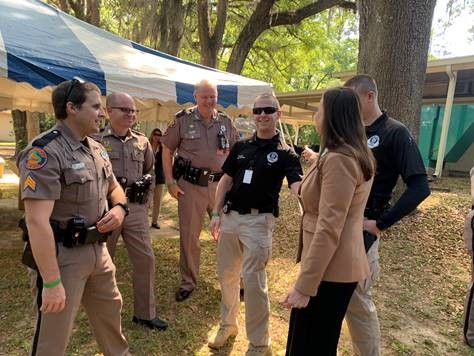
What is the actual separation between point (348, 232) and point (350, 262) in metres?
0.14

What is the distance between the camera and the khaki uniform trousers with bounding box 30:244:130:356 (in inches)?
71.9

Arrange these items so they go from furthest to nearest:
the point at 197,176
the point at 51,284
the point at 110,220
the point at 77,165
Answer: the point at 197,176 → the point at 110,220 → the point at 77,165 → the point at 51,284

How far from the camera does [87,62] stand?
3.36 m

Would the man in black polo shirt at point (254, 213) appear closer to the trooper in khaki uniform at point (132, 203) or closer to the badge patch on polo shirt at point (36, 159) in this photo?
the trooper in khaki uniform at point (132, 203)

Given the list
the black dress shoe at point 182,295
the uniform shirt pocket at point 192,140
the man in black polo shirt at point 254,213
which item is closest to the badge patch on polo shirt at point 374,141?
the man in black polo shirt at point 254,213

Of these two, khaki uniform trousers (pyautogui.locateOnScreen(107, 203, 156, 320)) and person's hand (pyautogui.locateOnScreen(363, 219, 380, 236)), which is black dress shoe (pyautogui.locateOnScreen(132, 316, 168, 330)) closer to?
khaki uniform trousers (pyautogui.locateOnScreen(107, 203, 156, 320))

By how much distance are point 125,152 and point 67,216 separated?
3.84 feet

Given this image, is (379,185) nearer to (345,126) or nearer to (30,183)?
(345,126)

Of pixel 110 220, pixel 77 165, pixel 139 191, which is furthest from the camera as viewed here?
pixel 139 191

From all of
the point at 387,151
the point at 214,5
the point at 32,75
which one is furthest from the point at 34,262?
the point at 214,5

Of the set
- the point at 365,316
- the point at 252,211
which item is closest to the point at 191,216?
the point at 252,211

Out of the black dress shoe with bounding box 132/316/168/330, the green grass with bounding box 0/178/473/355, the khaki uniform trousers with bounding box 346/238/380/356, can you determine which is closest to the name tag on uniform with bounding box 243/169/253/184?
the khaki uniform trousers with bounding box 346/238/380/356

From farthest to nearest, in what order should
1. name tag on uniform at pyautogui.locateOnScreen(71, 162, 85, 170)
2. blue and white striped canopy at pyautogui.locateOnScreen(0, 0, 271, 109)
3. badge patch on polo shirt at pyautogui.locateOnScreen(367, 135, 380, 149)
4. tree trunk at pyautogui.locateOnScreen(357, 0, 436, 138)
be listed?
tree trunk at pyautogui.locateOnScreen(357, 0, 436, 138)
blue and white striped canopy at pyautogui.locateOnScreen(0, 0, 271, 109)
badge patch on polo shirt at pyautogui.locateOnScreen(367, 135, 380, 149)
name tag on uniform at pyautogui.locateOnScreen(71, 162, 85, 170)

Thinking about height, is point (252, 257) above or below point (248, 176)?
below
